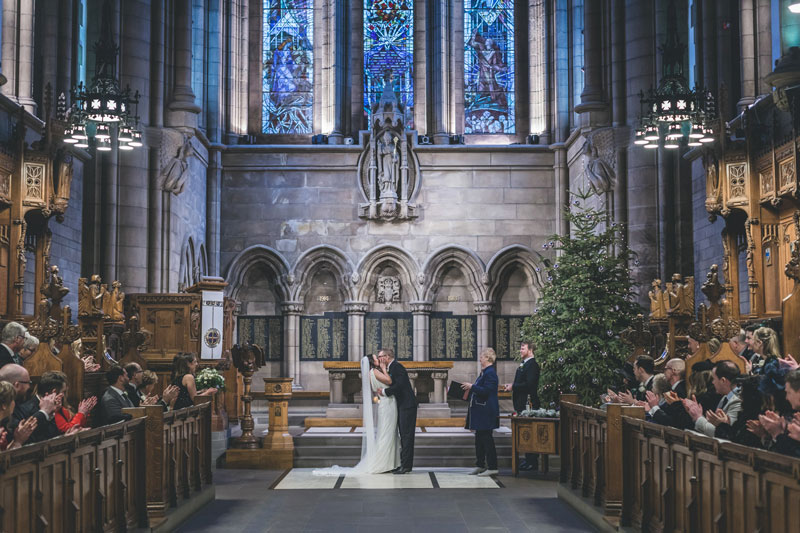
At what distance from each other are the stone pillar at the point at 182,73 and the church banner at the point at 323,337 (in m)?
5.17

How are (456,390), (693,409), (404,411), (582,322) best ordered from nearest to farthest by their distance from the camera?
(693,409)
(456,390)
(404,411)
(582,322)

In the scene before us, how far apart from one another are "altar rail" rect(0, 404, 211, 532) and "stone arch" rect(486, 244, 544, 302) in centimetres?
1194

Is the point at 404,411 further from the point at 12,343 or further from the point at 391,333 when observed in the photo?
the point at 391,333

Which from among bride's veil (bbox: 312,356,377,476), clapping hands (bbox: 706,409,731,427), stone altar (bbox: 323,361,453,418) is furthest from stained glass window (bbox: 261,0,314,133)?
A: clapping hands (bbox: 706,409,731,427)

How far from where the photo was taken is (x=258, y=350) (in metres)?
14.1

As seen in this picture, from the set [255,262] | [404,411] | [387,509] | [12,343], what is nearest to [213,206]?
[255,262]

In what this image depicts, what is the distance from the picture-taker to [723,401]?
21.6ft

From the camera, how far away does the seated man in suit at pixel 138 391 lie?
8.53 m

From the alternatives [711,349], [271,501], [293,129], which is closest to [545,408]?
[711,349]

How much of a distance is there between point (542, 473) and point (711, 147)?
4.73 meters

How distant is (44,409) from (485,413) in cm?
618

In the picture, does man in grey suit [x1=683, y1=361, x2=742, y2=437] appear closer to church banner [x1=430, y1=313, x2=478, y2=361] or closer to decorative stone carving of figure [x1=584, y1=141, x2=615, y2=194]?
decorative stone carving of figure [x1=584, y1=141, x2=615, y2=194]

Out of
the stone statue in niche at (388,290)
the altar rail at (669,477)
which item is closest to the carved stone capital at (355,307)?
the stone statue in niche at (388,290)

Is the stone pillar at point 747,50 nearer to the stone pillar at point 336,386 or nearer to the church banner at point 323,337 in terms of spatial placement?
the stone pillar at point 336,386
